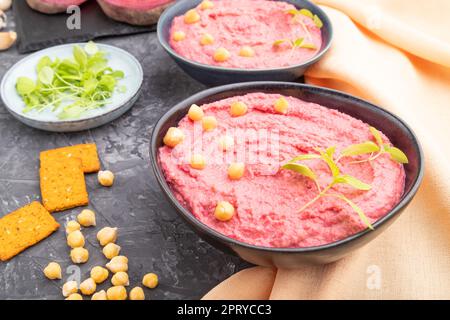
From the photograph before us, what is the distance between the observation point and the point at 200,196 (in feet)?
4.07

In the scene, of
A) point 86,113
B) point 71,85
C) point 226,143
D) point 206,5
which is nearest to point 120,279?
point 226,143

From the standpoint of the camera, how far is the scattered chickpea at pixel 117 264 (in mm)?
1330

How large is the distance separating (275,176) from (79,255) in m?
0.57

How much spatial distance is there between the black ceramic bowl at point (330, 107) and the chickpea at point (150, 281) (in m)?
0.22

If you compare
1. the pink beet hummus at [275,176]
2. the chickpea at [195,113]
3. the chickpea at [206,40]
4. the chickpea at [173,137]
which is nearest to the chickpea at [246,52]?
the chickpea at [206,40]

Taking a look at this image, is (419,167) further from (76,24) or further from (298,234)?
(76,24)

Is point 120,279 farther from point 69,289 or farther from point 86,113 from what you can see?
point 86,113

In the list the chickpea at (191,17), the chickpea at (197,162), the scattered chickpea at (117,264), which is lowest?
the scattered chickpea at (117,264)

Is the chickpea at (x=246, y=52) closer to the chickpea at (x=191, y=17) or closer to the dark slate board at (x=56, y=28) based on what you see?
the chickpea at (x=191, y=17)

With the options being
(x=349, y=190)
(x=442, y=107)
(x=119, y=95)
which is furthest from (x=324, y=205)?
(x=119, y=95)

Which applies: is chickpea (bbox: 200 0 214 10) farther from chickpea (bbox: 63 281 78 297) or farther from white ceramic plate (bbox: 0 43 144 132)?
chickpea (bbox: 63 281 78 297)

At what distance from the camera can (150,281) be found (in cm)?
131

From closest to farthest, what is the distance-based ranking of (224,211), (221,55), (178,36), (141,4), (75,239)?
1. (224,211)
2. (75,239)
3. (221,55)
4. (178,36)
5. (141,4)
